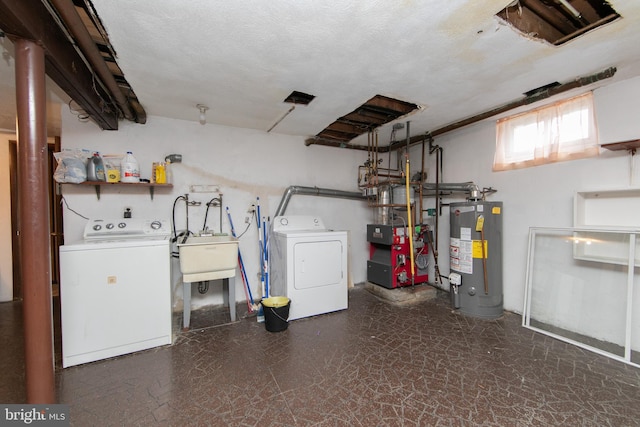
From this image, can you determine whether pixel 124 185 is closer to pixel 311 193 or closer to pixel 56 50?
pixel 56 50

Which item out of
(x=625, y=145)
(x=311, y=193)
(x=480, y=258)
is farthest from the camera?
(x=311, y=193)

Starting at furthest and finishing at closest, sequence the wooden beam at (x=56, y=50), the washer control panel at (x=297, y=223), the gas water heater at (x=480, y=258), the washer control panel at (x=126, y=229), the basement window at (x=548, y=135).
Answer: the washer control panel at (x=297, y=223), the gas water heater at (x=480, y=258), the washer control panel at (x=126, y=229), the basement window at (x=548, y=135), the wooden beam at (x=56, y=50)

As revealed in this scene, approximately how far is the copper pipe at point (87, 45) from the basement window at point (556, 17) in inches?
93.7

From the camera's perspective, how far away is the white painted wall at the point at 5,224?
3.54 m

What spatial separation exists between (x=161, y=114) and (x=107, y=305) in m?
2.12

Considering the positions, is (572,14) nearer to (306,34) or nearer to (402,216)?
(306,34)

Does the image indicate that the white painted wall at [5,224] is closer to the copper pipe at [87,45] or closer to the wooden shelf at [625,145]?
the copper pipe at [87,45]

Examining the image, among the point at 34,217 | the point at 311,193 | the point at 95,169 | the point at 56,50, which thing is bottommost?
the point at 34,217

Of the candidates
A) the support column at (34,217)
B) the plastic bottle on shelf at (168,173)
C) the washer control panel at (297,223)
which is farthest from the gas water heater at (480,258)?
the support column at (34,217)

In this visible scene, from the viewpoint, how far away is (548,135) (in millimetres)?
2684

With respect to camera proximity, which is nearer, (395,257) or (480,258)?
(480,258)

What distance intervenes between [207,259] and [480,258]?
302cm

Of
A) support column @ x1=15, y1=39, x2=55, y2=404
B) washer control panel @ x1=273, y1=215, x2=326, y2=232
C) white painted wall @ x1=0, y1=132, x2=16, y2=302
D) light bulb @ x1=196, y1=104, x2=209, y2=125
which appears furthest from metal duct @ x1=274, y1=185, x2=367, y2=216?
white painted wall @ x1=0, y1=132, x2=16, y2=302

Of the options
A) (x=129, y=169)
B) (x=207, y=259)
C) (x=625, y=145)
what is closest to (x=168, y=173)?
(x=129, y=169)
